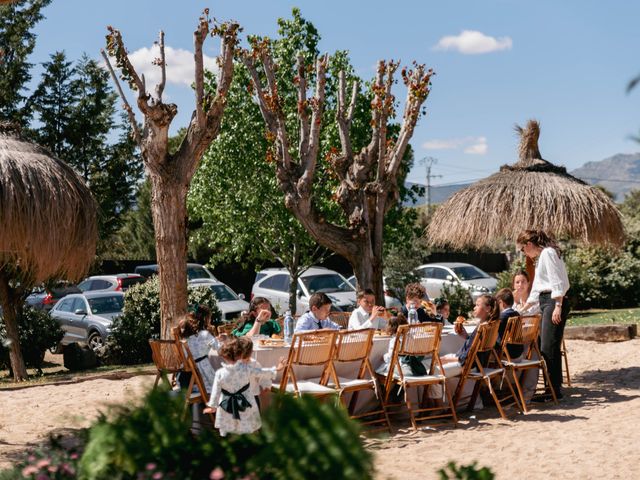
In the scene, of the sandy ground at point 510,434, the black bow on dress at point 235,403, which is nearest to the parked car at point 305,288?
the sandy ground at point 510,434

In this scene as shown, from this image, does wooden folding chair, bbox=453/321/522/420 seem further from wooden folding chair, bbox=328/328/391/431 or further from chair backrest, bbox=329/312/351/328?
chair backrest, bbox=329/312/351/328

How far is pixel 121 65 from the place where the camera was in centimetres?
1090

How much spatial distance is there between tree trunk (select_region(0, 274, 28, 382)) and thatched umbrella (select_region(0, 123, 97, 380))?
4.14 meters

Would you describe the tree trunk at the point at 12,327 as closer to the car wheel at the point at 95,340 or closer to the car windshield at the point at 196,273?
the car wheel at the point at 95,340

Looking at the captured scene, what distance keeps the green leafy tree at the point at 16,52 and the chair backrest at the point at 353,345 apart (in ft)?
55.1

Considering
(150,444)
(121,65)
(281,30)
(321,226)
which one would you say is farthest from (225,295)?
(150,444)

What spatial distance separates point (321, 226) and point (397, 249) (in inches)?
410

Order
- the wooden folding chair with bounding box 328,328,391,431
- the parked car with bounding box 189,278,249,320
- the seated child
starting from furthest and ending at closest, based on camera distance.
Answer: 1. the parked car with bounding box 189,278,249,320
2. the wooden folding chair with bounding box 328,328,391,431
3. the seated child

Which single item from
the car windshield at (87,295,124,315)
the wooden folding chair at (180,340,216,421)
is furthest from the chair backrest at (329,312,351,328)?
the car windshield at (87,295,124,315)

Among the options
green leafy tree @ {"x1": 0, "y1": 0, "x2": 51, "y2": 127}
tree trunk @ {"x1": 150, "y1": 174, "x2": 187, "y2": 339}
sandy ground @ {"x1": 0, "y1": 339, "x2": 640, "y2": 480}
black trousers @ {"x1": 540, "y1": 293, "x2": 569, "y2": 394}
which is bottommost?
sandy ground @ {"x1": 0, "y1": 339, "x2": 640, "y2": 480}

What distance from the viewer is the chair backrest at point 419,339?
7.89 metres

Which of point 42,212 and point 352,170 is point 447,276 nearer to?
point 352,170

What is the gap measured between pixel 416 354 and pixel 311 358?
3.81 feet

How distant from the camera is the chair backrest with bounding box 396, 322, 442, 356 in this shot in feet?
25.9
